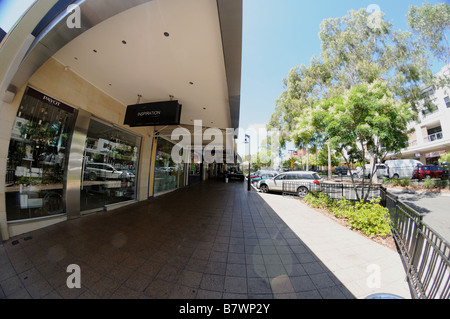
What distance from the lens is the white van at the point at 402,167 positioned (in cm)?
1601

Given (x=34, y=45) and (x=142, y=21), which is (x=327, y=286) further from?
(x=34, y=45)

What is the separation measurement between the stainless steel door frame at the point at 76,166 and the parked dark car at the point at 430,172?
25.4 m

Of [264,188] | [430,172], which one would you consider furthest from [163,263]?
[430,172]

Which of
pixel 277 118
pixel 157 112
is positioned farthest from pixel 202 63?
pixel 277 118

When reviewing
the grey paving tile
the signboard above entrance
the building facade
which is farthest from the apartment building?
the signboard above entrance

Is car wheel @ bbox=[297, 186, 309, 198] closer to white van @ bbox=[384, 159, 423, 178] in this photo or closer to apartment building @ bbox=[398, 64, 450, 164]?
white van @ bbox=[384, 159, 423, 178]

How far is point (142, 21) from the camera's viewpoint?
277 centimetres

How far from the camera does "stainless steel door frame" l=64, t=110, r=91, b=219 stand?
4.25 metres

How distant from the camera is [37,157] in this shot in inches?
150

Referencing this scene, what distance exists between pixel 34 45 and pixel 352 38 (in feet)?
53.9

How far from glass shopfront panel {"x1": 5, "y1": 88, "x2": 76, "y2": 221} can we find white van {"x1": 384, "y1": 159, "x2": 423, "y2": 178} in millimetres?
27048

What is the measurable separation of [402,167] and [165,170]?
2464 cm

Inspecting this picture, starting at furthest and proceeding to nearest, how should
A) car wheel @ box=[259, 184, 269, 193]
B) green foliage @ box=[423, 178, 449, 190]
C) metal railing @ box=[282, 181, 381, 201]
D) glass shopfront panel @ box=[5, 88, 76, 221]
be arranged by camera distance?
car wheel @ box=[259, 184, 269, 193] → green foliage @ box=[423, 178, 449, 190] → metal railing @ box=[282, 181, 381, 201] → glass shopfront panel @ box=[5, 88, 76, 221]

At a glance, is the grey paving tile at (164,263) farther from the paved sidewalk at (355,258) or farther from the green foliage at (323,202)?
the green foliage at (323,202)
